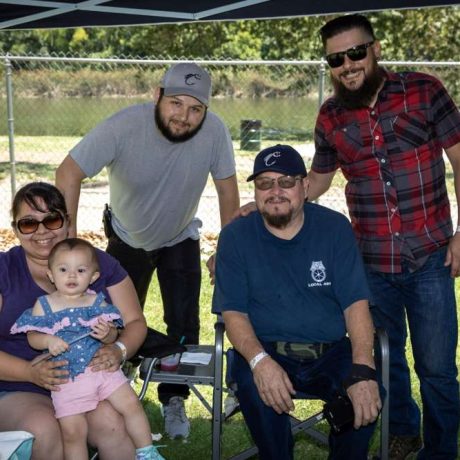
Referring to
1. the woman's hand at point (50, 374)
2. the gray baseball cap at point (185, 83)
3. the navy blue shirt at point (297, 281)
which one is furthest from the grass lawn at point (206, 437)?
the gray baseball cap at point (185, 83)

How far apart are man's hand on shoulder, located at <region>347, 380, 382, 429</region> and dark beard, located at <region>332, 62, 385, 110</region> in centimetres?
129

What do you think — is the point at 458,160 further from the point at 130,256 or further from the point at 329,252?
the point at 130,256

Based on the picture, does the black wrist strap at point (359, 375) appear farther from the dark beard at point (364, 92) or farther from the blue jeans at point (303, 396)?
the dark beard at point (364, 92)

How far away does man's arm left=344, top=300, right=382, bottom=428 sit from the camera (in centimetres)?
344

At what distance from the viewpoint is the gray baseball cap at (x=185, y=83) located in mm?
4156

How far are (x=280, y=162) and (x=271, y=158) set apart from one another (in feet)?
0.16

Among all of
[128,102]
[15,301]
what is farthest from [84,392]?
[128,102]

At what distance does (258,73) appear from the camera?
1862 cm

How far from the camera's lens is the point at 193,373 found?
12.7 ft

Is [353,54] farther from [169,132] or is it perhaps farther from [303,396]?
[303,396]

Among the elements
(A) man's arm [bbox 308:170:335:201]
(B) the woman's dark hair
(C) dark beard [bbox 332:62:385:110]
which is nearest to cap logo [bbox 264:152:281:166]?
(C) dark beard [bbox 332:62:385:110]

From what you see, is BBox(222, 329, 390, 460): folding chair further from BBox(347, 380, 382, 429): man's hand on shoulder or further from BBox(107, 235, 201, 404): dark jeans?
BBox(107, 235, 201, 404): dark jeans

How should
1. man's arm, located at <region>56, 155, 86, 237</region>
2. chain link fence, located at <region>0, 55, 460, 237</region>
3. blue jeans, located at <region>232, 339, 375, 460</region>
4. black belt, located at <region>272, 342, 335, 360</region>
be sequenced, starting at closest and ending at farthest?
blue jeans, located at <region>232, 339, 375, 460</region> < black belt, located at <region>272, 342, 335, 360</region> < man's arm, located at <region>56, 155, 86, 237</region> < chain link fence, located at <region>0, 55, 460, 237</region>

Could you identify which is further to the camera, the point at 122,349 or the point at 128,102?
the point at 128,102
